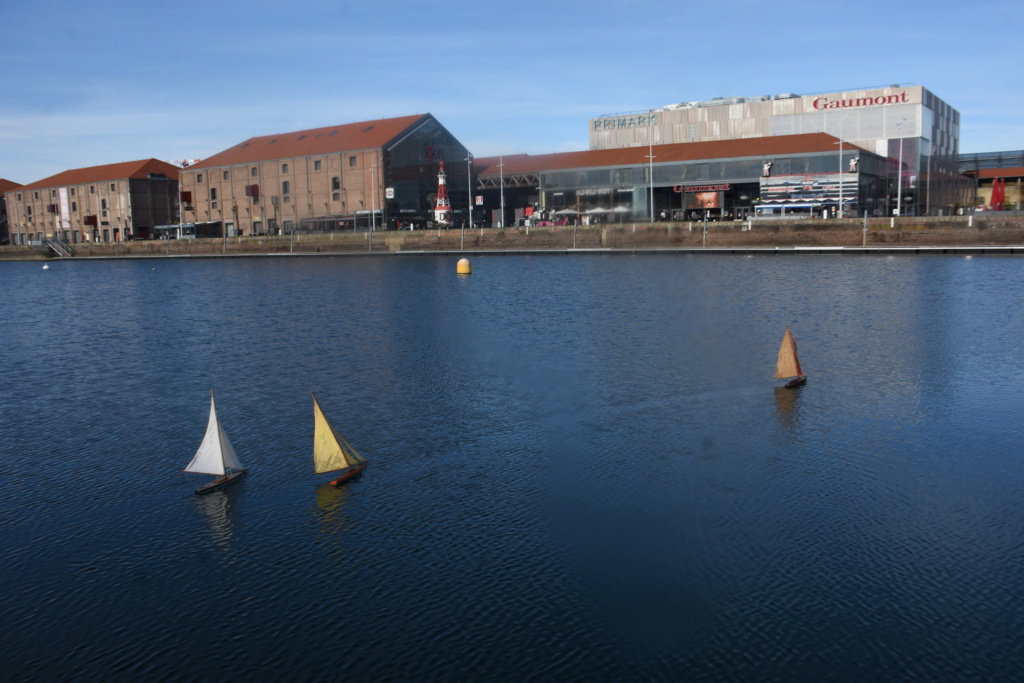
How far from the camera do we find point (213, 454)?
16.0 meters

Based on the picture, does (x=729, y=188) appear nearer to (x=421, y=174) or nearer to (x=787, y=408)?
(x=421, y=174)

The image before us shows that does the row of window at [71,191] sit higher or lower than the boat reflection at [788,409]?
higher

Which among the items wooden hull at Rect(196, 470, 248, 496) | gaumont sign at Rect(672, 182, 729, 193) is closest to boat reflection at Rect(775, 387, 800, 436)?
wooden hull at Rect(196, 470, 248, 496)

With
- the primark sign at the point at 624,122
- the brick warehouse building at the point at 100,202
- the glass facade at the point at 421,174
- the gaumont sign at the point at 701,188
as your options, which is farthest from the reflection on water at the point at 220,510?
the brick warehouse building at the point at 100,202

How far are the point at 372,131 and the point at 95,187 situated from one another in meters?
52.3

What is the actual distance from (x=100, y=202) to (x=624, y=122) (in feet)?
274

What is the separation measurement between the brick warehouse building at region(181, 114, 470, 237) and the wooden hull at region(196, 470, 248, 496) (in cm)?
9177

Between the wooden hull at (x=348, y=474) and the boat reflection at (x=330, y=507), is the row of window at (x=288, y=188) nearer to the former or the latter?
the wooden hull at (x=348, y=474)

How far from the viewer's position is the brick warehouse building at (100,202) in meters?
129

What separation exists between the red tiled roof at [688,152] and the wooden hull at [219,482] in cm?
8802

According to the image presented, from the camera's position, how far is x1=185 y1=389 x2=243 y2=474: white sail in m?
15.9

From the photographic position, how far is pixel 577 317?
1549 inches

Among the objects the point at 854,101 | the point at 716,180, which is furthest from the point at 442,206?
the point at 854,101

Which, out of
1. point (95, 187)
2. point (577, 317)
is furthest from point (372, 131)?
point (577, 317)
